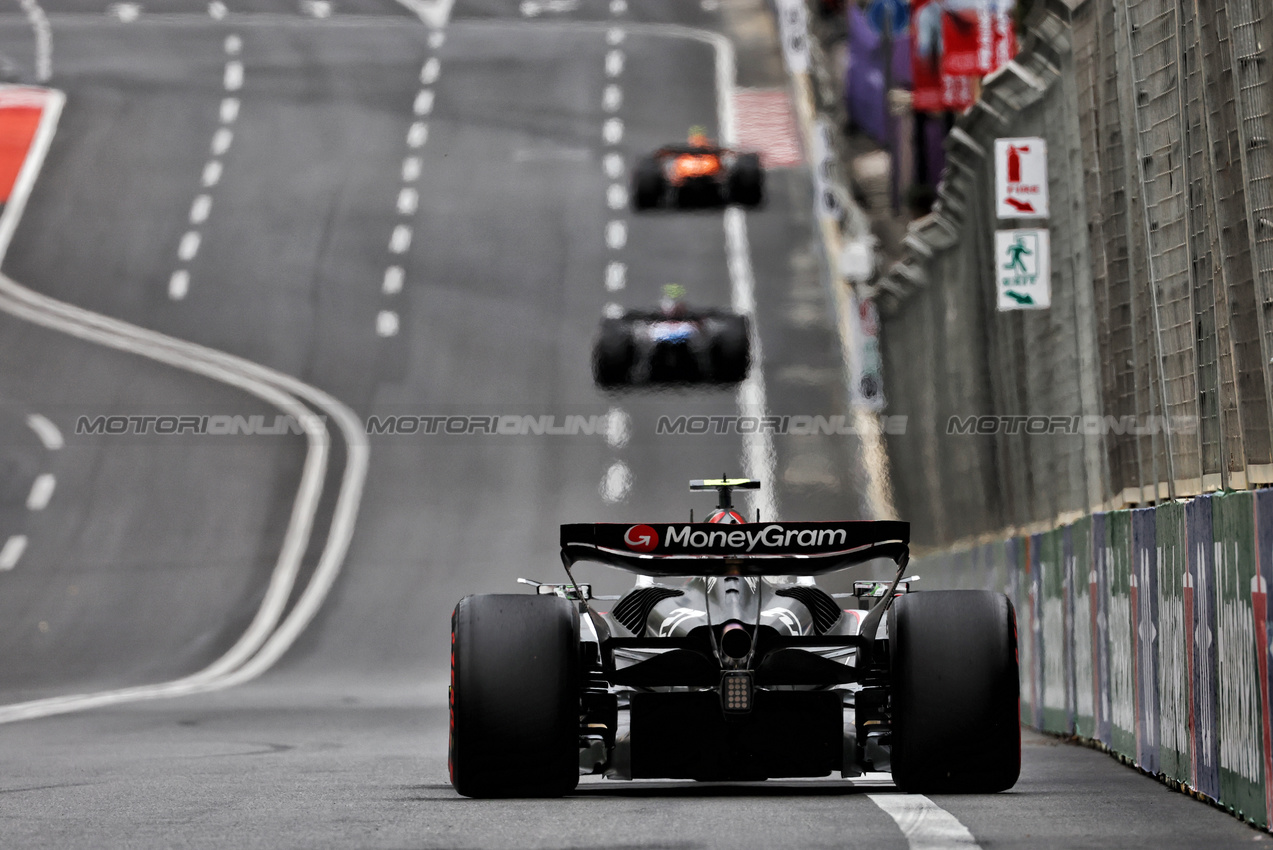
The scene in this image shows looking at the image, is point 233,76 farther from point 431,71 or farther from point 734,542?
point 734,542

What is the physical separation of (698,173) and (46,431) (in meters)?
13.6

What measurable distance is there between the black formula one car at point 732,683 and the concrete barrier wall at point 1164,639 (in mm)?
889

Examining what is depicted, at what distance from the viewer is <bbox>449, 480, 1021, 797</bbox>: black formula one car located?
34.4 feet

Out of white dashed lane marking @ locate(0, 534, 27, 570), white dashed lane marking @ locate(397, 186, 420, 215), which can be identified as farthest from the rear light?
white dashed lane marking @ locate(397, 186, 420, 215)

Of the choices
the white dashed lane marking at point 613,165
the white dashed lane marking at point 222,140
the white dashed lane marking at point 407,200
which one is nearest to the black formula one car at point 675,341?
the white dashed lane marking at point 407,200

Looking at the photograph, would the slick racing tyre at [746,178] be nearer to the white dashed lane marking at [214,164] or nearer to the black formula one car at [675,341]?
the black formula one car at [675,341]

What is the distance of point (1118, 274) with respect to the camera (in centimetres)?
1444

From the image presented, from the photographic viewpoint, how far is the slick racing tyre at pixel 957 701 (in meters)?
10.5

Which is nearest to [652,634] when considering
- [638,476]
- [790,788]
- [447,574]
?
[790,788]

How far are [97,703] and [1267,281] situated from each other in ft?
48.7

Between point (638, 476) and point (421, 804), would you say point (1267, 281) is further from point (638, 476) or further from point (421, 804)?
point (638, 476)

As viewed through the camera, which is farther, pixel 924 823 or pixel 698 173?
pixel 698 173

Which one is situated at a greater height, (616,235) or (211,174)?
(211,174)

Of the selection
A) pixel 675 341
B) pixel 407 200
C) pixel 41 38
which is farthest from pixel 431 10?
pixel 675 341
